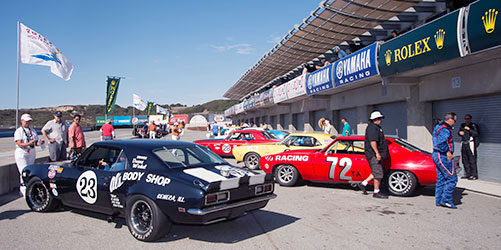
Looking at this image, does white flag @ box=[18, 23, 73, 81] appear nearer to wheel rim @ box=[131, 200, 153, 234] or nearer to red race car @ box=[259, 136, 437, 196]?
red race car @ box=[259, 136, 437, 196]

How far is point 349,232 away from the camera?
16.0 ft

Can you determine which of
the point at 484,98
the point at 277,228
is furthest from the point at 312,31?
the point at 277,228

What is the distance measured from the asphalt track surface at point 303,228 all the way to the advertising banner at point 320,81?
979 centimetres

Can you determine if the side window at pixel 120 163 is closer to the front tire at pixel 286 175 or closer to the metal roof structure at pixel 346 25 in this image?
the front tire at pixel 286 175

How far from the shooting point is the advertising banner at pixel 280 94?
2394 centimetres

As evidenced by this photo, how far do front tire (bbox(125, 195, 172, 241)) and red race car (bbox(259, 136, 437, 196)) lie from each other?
455cm

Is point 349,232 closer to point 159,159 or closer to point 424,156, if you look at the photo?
point 159,159

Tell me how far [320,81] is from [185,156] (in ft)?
42.6

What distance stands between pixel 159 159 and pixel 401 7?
36.3 ft

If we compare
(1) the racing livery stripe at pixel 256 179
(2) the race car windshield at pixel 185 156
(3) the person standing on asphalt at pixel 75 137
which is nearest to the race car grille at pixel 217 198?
(1) the racing livery stripe at pixel 256 179

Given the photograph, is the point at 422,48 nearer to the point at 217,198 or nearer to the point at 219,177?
the point at 219,177

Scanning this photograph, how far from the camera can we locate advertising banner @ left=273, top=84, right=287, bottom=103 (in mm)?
23938

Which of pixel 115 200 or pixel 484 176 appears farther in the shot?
pixel 484 176

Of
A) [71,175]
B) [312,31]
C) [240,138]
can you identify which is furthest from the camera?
[312,31]
